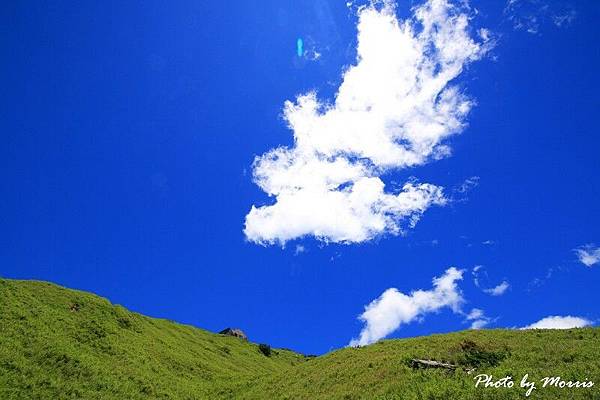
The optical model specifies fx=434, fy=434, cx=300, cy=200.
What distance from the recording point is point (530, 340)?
1534 inches

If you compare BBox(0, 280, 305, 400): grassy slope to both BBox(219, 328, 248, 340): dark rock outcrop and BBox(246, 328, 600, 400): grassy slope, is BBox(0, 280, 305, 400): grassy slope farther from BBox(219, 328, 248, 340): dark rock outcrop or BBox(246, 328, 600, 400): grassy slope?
BBox(219, 328, 248, 340): dark rock outcrop

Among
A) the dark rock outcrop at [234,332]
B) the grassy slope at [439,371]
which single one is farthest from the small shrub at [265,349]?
the grassy slope at [439,371]

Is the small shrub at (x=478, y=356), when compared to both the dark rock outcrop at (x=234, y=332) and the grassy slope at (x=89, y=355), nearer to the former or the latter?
the grassy slope at (x=89, y=355)

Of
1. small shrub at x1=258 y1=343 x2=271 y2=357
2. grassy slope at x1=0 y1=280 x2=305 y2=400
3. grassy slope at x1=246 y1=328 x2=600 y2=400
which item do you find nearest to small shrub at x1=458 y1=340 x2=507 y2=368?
grassy slope at x1=246 y1=328 x2=600 y2=400

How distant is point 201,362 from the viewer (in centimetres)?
5825

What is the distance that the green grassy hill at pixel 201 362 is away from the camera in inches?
1187

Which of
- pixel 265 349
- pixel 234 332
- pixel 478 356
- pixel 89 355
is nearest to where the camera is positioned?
pixel 478 356

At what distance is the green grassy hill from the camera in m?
30.1

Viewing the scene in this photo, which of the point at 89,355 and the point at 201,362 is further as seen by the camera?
the point at 201,362

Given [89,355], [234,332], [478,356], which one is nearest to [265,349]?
[234,332]

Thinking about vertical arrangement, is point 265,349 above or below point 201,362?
above

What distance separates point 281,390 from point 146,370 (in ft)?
48.0

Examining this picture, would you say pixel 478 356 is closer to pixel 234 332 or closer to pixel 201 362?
pixel 201 362

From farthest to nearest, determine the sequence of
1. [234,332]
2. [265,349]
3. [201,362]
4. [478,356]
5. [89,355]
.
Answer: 1. [234,332]
2. [265,349]
3. [201,362]
4. [89,355]
5. [478,356]
